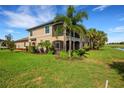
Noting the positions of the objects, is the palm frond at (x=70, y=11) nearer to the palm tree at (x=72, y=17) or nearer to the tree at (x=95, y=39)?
the palm tree at (x=72, y=17)

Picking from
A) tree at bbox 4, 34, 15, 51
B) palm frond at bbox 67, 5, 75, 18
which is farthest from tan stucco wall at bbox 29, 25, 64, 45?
palm frond at bbox 67, 5, 75, 18

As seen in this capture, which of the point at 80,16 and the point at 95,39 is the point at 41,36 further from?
the point at 95,39

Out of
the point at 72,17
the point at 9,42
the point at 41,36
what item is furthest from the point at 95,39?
the point at 72,17

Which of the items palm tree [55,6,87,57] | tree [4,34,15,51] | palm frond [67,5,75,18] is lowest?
tree [4,34,15,51]

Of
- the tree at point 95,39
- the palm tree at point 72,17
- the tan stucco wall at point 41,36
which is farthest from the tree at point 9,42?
the tree at point 95,39

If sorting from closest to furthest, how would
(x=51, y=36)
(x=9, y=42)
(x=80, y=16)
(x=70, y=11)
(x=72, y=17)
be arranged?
(x=80, y=16)
(x=70, y=11)
(x=72, y=17)
(x=51, y=36)
(x=9, y=42)

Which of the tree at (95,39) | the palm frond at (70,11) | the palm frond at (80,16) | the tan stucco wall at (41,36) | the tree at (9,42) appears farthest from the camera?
the tree at (95,39)

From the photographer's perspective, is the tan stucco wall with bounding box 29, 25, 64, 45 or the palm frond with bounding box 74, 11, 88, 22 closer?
the palm frond with bounding box 74, 11, 88, 22

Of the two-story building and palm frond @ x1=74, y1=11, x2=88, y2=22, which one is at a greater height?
palm frond @ x1=74, y1=11, x2=88, y2=22

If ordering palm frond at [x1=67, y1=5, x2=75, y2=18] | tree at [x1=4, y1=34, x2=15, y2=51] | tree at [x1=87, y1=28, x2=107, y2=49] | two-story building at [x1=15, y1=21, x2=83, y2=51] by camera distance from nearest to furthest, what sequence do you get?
palm frond at [x1=67, y1=5, x2=75, y2=18], two-story building at [x1=15, y1=21, x2=83, y2=51], tree at [x1=4, y1=34, x2=15, y2=51], tree at [x1=87, y1=28, x2=107, y2=49]

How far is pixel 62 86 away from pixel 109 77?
9.66ft

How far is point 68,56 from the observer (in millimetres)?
15773

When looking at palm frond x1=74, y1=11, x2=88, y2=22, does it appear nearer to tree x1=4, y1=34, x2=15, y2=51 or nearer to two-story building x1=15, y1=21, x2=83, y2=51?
two-story building x1=15, y1=21, x2=83, y2=51

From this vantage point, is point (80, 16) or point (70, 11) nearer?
point (80, 16)
